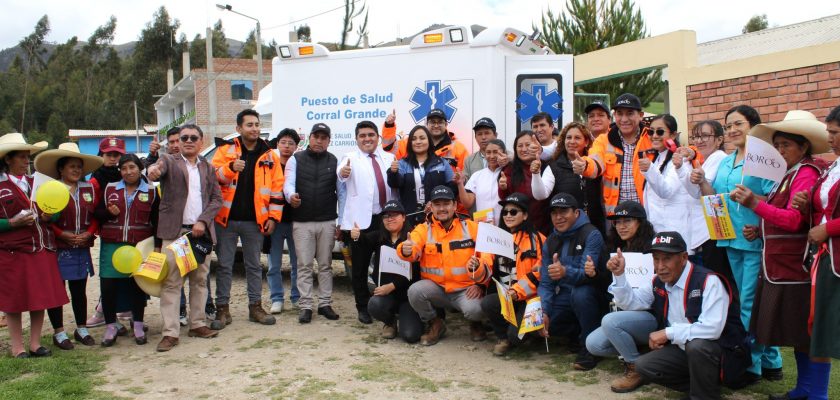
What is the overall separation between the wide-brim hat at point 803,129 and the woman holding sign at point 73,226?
4.96 m

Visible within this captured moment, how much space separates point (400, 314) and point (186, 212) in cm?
199

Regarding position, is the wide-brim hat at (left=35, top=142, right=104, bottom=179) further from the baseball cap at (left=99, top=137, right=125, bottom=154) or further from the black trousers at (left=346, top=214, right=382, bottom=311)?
the black trousers at (left=346, top=214, right=382, bottom=311)

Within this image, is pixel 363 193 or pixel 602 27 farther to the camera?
pixel 602 27

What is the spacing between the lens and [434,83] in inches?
265

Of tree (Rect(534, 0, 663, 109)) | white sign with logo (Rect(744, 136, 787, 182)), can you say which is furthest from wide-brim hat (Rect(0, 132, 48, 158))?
tree (Rect(534, 0, 663, 109))

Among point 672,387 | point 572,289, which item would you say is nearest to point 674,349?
point 672,387

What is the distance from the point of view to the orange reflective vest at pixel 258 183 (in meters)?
6.20

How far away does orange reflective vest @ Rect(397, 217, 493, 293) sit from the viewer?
5570 millimetres

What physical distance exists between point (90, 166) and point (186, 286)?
113 inches

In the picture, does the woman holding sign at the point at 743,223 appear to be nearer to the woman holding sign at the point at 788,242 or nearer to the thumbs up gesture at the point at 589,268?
the woman holding sign at the point at 788,242

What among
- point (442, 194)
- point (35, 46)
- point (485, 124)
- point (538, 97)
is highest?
point (35, 46)

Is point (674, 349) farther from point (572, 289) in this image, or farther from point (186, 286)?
point (186, 286)

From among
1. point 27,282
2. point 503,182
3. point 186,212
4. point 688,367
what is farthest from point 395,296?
point 27,282

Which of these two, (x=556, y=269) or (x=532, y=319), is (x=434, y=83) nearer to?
(x=556, y=269)
